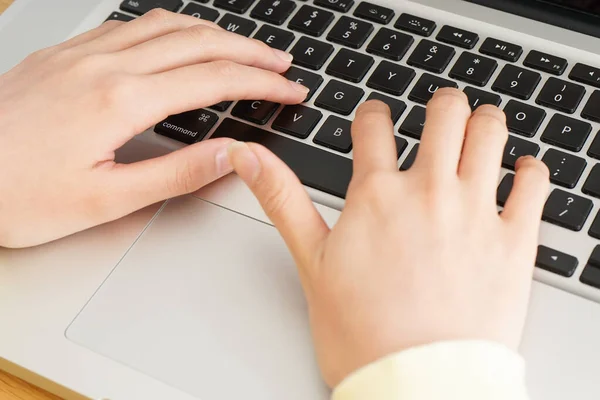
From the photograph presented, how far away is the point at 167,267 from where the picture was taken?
600 millimetres

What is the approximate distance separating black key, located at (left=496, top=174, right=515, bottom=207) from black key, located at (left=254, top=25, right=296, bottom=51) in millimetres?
255

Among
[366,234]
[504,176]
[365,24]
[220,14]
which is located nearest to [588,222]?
[504,176]

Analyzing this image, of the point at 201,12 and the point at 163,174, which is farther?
the point at 201,12

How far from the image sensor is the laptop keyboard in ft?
2.06

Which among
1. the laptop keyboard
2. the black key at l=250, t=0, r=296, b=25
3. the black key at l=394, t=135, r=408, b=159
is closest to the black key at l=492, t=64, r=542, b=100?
the laptop keyboard

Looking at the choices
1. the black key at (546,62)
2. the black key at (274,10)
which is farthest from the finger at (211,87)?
the black key at (546,62)

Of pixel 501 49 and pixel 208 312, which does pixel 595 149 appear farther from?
pixel 208 312

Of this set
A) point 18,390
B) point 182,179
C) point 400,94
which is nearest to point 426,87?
point 400,94

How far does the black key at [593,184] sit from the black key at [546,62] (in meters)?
0.12

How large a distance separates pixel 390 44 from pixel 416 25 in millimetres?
38

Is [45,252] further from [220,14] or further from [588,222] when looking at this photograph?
[588,222]

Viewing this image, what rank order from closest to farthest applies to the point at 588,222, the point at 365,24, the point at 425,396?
the point at 425,396
the point at 588,222
the point at 365,24

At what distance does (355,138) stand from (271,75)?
123 mm

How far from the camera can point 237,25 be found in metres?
0.77
